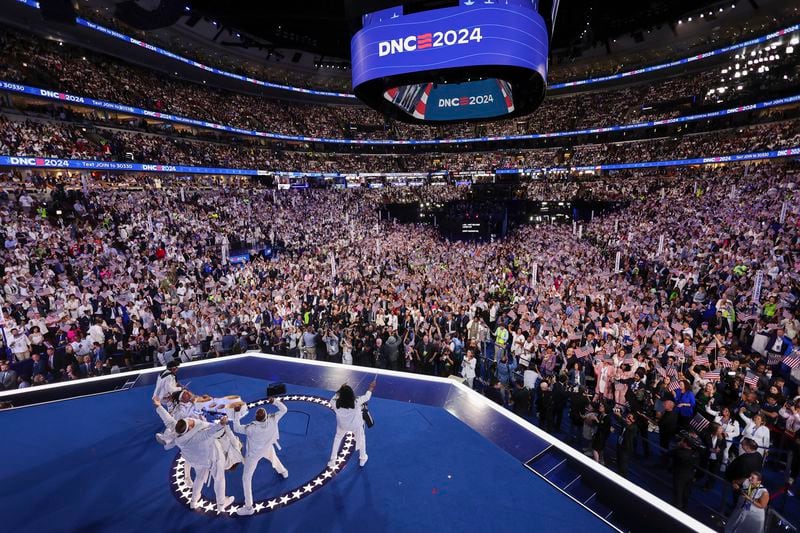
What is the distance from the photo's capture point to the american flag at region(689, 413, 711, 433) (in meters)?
6.13

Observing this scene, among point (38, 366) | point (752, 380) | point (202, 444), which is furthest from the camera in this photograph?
point (38, 366)

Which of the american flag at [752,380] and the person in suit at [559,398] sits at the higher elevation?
the american flag at [752,380]

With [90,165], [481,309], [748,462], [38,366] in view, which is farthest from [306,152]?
[748,462]

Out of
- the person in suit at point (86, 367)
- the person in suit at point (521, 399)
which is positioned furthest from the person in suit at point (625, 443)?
the person in suit at point (86, 367)

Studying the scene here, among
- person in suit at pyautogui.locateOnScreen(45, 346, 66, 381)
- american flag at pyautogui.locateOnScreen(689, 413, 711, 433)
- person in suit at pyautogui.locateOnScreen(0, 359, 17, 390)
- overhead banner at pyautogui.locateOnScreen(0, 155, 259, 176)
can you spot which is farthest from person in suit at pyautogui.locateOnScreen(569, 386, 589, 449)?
overhead banner at pyautogui.locateOnScreen(0, 155, 259, 176)

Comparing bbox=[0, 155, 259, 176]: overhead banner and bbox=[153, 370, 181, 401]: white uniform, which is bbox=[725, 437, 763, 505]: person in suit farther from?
bbox=[0, 155, 259, 176]: overhead banner

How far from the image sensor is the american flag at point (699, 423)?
241 inches

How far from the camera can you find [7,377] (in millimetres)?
8859

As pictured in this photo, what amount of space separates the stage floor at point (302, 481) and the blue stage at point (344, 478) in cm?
2

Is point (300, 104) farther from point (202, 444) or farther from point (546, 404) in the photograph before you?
point (202, 444)

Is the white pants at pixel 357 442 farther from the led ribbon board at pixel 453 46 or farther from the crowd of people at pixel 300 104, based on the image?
the crowd of people at pixel 300 104

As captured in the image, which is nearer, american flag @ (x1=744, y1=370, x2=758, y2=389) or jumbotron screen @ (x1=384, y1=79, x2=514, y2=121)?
american flag @ (x1=744, y1=370, x2=758, y2=389)

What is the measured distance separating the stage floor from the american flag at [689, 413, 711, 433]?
292 centimetres

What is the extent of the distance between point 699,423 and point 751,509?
197cm
